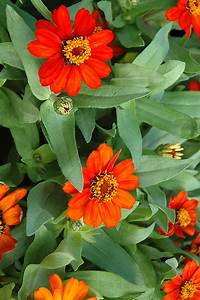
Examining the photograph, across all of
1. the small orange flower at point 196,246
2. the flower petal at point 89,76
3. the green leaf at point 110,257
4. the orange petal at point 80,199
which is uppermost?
the flower petal at point 89,76

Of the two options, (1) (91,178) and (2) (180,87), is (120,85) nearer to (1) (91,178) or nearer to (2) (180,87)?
(1) (91,178)

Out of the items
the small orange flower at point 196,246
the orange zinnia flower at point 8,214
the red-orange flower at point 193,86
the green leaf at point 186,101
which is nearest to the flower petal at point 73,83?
the orange zinnia flower at point 8,214

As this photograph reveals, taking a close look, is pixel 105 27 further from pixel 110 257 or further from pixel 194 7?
pixel 110 257

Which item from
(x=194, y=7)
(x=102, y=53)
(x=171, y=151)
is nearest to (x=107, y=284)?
(x=171, y=151)

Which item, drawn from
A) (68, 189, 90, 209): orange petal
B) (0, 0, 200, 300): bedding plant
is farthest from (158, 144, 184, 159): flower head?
(68, 189, 90, 209): orange petal

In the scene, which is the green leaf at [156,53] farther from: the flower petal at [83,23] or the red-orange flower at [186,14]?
the flower petal at [83,23]
